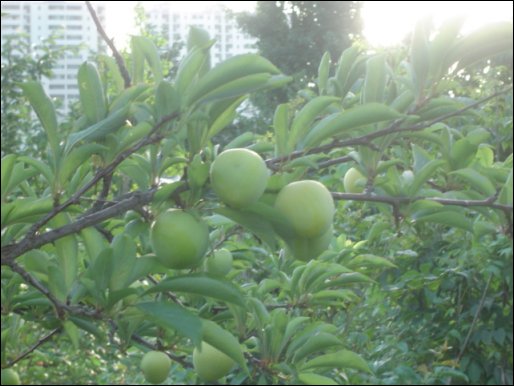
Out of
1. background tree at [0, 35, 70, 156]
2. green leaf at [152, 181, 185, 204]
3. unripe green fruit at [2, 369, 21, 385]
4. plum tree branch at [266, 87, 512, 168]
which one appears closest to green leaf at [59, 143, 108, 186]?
green leaf at [152, 181, 185, 204]

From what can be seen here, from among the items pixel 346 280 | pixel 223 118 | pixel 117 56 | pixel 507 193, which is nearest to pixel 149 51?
pixel 117 56

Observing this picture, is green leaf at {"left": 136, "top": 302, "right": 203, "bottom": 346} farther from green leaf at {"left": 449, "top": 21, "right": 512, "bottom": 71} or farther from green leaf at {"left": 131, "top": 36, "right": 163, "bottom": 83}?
green leaf at {"left": 449, "top": 21, "right": 512, "bottom": 71}

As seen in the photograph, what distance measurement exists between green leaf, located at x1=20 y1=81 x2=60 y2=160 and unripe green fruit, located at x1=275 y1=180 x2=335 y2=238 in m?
0.29

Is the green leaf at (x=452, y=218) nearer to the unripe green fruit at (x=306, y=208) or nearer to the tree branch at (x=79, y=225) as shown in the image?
the unripe green fruit at (x=306, y=208)

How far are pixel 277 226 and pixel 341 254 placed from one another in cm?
64

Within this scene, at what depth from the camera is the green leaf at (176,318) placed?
0.80 m

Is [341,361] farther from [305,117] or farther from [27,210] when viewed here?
[27,210]

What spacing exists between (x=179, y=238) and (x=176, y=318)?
3.4 inches

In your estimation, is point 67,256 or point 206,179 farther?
point 67,256

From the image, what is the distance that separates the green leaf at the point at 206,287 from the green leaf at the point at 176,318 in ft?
0.11

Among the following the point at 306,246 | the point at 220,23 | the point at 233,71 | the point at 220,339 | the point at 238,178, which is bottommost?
the point at 220,23

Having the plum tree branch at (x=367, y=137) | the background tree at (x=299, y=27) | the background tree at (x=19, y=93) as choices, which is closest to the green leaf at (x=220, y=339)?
the plum tree branch at (x=367, y=137)

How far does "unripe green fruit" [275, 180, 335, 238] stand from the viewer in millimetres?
848

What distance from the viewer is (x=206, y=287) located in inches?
34.1
